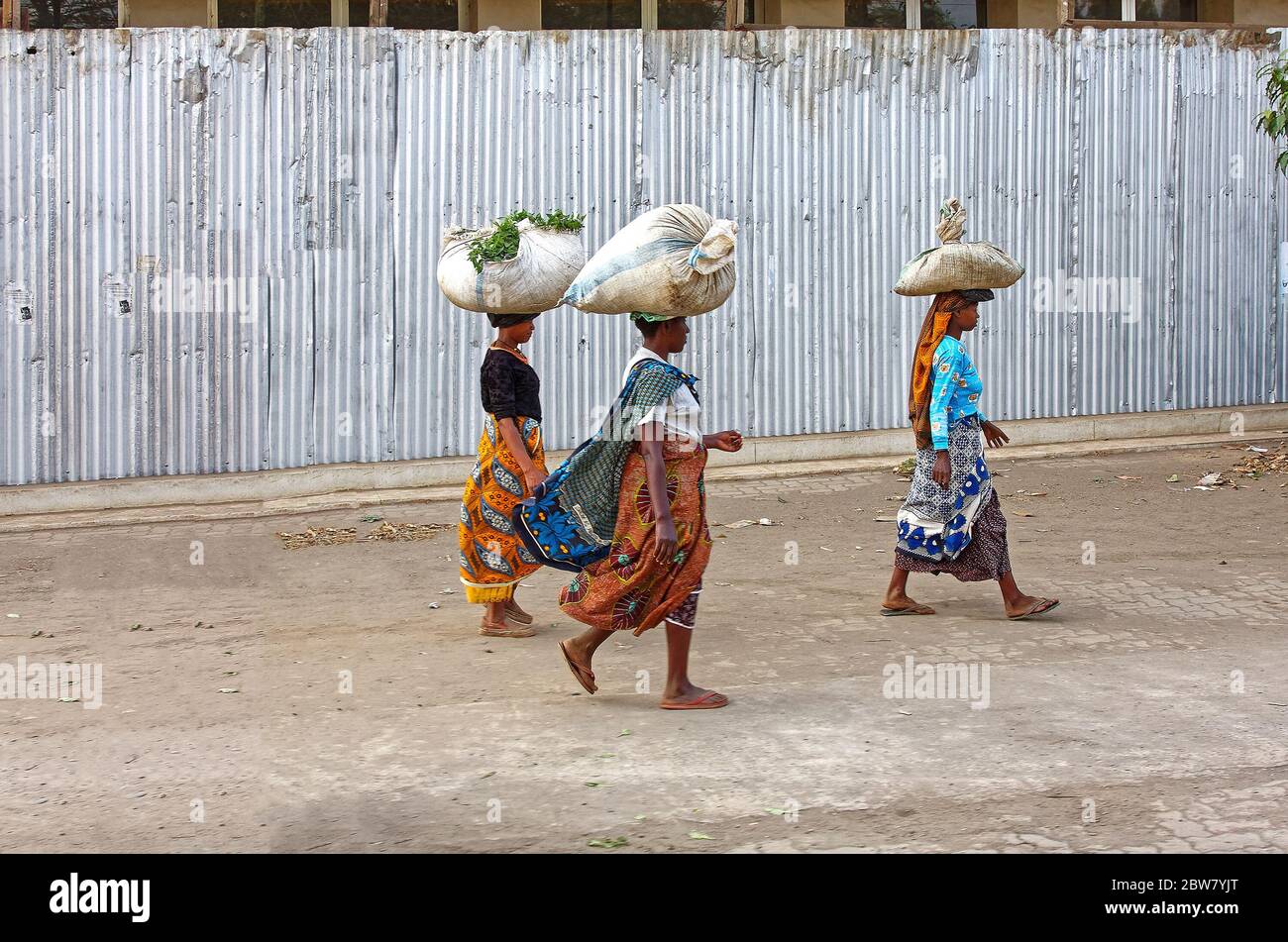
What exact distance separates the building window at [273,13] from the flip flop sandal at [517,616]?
8810 millimetres

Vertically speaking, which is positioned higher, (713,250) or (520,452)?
(713,250)

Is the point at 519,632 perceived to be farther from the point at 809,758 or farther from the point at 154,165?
the point at 154,165

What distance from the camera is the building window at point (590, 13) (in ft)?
46.7

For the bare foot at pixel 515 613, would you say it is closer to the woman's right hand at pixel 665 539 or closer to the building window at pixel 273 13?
the woman's right hand at pixel 665 539

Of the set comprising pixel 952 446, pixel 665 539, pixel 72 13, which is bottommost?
pixel 665 539

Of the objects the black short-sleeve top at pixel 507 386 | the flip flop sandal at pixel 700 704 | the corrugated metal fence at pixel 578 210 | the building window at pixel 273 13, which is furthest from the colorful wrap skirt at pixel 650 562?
the building window at pixel 273 13

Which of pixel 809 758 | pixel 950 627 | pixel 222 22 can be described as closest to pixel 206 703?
pixel 809 758

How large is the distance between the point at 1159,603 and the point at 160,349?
694cm

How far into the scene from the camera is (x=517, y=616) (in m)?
6.72

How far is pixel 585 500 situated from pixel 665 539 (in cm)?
45

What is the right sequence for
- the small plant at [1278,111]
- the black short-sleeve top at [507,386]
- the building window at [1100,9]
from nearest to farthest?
the black short-sleeve top at [507,386] < the small plant at [1278,111] < the building window at [1100,9]

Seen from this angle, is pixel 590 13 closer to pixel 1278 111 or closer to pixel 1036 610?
pixel 1278 111

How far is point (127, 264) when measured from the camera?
32.6 ft

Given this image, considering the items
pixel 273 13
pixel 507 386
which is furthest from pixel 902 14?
pixel 507 386
